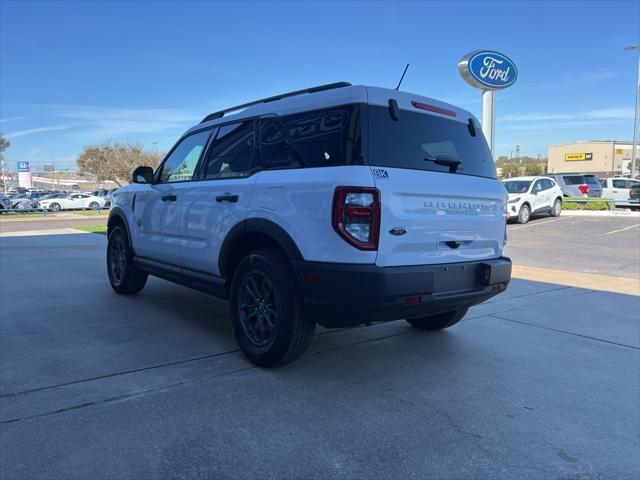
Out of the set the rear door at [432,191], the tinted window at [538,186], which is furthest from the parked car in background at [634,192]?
the rear door at [432,191]

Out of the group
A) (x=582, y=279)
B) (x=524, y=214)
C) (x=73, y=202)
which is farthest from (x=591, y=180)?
(x=73, y=202)

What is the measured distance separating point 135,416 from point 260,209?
66.7 inches

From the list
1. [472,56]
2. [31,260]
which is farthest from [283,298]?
[472,56]

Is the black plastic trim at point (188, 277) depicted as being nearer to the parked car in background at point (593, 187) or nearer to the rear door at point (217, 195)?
the rear door at point (217, 195)

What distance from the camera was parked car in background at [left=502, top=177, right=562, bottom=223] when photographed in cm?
1783

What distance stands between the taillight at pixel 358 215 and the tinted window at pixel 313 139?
0.23 metres

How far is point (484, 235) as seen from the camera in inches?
160

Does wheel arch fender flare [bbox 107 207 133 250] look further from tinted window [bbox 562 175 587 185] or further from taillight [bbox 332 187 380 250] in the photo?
→ tinted window [bbox 562 175 587 185]

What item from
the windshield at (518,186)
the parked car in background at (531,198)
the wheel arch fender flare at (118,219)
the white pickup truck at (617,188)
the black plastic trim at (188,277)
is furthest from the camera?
the white pickup truck at (617,188)

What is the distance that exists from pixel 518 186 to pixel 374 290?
16990 mm

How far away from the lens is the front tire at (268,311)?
3.69 meters

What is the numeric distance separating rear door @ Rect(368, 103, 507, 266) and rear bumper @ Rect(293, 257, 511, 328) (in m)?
0.11

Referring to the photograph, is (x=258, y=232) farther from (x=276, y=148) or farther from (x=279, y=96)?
(x=279, y=96)

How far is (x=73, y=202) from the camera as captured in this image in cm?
4134
